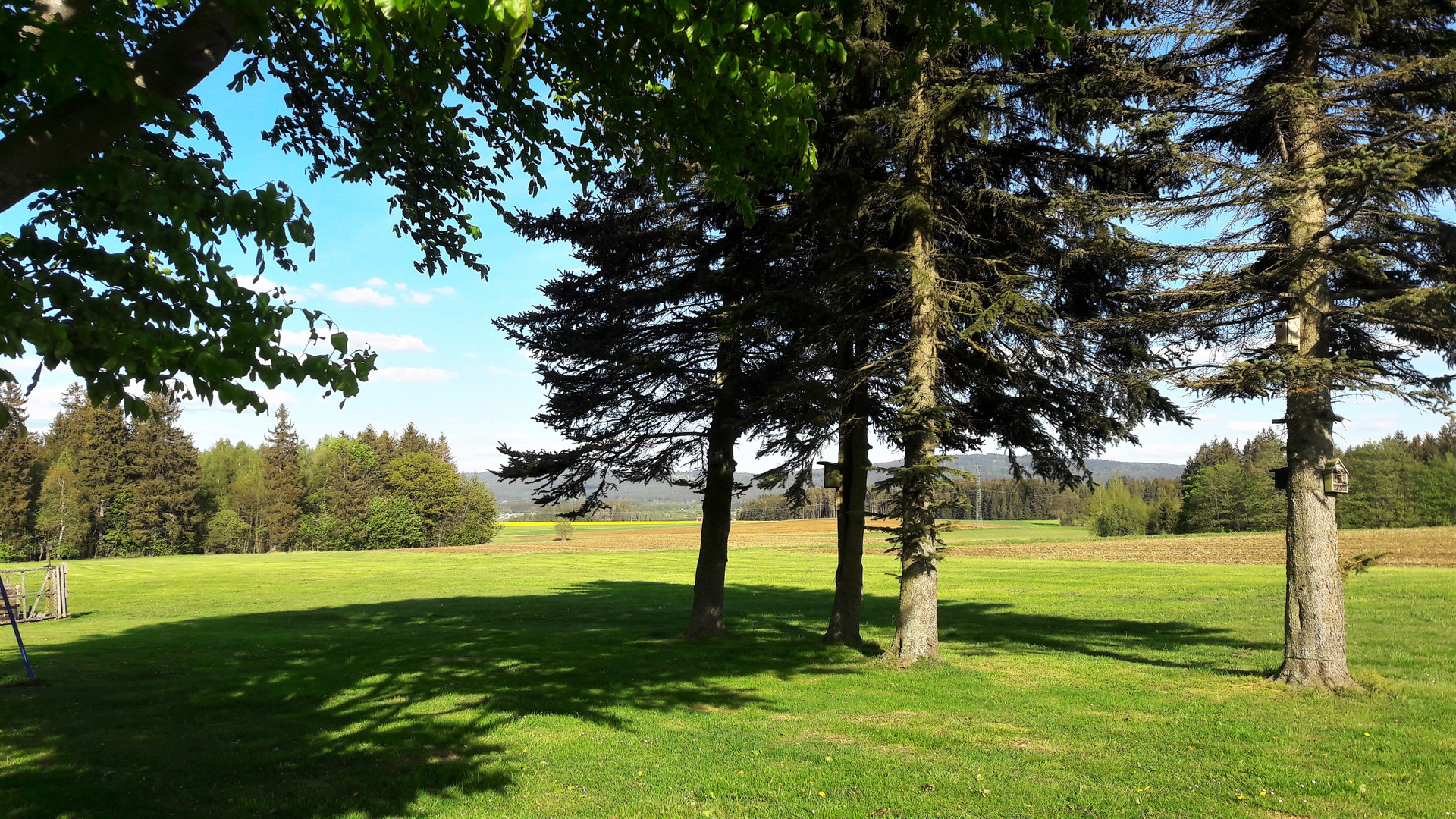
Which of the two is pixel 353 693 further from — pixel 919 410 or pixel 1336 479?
pixel 1336 479

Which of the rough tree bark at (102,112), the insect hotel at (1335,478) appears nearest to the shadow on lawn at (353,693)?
the insect hotel at (1335,478)

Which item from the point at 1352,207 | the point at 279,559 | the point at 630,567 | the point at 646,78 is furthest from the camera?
the point at 279,559

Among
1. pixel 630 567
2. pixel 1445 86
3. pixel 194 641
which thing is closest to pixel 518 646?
pixel 194 641

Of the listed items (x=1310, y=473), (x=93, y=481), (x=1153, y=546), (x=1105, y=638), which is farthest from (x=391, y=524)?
(x=1310, y=473)

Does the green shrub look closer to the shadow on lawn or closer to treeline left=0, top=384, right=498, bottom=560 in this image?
treeline left=0, top=384, right=498, bottom=560

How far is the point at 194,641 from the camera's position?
1725 cm

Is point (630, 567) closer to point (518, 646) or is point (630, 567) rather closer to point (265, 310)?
point (518, 646)

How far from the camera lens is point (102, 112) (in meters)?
3.61

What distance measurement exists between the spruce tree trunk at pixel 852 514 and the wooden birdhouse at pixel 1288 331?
5832mm

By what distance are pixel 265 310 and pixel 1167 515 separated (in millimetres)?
95350

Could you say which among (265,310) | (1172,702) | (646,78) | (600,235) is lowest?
(1172,702)

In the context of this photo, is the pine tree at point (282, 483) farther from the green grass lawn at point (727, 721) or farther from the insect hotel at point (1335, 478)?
the insect hotel at point (1335, 478)

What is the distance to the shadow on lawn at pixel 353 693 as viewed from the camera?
22.7ft

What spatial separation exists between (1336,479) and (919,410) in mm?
5185
